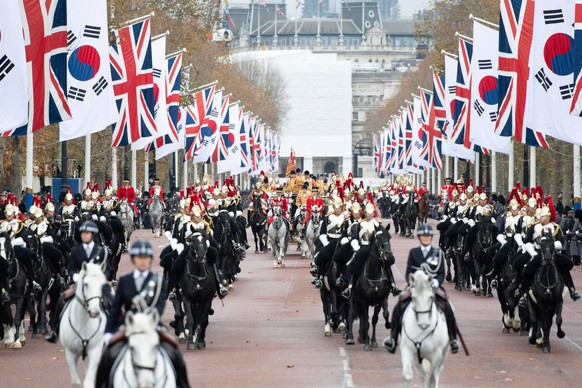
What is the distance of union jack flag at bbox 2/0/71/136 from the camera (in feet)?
92.8

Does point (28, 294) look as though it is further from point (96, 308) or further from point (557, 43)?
point (557, 43)

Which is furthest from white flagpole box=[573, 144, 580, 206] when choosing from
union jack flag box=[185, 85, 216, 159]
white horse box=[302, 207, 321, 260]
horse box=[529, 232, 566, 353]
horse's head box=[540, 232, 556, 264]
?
union jack flag box=[185, 85, 216, 159]

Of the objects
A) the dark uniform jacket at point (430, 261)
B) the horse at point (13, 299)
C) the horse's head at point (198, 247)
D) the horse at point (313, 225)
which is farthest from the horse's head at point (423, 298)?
the horse at point (313, 225)

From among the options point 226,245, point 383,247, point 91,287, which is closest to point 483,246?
point 226,245

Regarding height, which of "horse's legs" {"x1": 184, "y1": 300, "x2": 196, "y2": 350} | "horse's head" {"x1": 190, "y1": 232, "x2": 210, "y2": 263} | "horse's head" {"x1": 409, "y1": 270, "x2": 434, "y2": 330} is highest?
"horse's head" {"x1": 190, "y1": 232, "x2": 210, "y2": 263}

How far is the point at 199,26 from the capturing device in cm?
7144

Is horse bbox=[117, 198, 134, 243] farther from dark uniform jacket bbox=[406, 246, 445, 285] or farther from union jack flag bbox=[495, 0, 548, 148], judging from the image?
dark uniform jacket bbox=[406, 246, 445, 285]

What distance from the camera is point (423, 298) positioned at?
52.6ft

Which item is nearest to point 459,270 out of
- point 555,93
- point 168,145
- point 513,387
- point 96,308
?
point 555,93

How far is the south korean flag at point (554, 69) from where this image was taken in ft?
98.8

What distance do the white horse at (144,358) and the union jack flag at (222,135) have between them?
54712 mm

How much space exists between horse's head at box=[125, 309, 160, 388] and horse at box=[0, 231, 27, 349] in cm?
943

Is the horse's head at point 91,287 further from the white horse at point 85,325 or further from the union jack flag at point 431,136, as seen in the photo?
the union jack flag at point 431,136

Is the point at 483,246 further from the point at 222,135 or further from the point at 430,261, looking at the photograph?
the point at 222,135
